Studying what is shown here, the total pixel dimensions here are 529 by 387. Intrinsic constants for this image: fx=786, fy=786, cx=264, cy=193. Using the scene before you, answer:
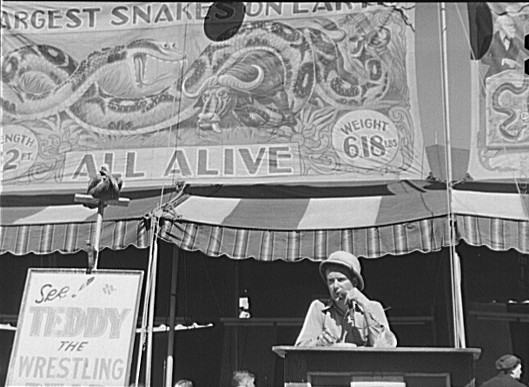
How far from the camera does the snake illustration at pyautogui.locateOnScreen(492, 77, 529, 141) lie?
6893 mm

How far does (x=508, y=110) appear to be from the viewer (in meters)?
6.99

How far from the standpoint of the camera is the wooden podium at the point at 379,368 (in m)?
3.06

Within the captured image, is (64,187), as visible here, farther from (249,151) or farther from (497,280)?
(497,280)

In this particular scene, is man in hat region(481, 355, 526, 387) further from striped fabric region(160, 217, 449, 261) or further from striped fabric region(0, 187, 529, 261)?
striped fabric region(160, 217, 449, 261)

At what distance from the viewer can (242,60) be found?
Answer: 7.36 metres

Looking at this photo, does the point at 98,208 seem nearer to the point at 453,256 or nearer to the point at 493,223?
the point at 453,256

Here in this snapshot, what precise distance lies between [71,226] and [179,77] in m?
1.79

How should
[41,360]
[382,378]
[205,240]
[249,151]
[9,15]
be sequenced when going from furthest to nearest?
[9,15], [249,151], [205,240], [41,360], [382,378]

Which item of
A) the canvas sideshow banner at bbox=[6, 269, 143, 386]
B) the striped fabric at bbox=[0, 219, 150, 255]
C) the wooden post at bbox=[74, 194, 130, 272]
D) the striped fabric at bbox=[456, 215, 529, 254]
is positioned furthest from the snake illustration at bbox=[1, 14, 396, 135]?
the canvas sideshow banner at bbox=[6, 269, 143, 386]

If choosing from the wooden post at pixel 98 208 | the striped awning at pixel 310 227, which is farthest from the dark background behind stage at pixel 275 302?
the wooden post at pixel 98 208

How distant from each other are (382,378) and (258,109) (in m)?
4.40

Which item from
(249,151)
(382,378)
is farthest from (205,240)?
(382,378)

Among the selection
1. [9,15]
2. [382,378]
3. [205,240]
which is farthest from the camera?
[9,15]

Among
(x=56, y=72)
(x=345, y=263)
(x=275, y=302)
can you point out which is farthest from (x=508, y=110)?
(x=56, y=72)
